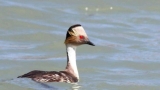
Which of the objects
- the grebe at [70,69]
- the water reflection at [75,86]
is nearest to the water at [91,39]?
the water reflection at [75,86]

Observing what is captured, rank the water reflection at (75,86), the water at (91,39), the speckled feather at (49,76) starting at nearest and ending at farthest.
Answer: the speckled feather at (49,76) < the water reflection at (75,86) < the water at (91,39)

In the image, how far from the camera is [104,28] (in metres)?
18.5

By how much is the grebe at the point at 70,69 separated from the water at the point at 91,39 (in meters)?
0.11

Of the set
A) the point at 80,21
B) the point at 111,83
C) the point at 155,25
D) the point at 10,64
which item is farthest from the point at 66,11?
the point at 111,83

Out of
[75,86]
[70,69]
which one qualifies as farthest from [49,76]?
[70,69]

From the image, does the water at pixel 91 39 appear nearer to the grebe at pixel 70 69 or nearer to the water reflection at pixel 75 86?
the water reflection at pixel 75 86

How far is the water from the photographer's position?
13.5 metres

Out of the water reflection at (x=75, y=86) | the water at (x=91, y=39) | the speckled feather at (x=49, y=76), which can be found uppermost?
the water at (x=91, y=39)

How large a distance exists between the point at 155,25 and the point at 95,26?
167 cm

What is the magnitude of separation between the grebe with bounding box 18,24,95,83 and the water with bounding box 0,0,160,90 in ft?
0.35

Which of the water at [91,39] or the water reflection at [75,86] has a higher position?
the water at [91,39]

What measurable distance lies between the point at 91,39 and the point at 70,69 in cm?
482

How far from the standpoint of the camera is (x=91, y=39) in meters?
17.3

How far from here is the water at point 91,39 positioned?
13.5m
